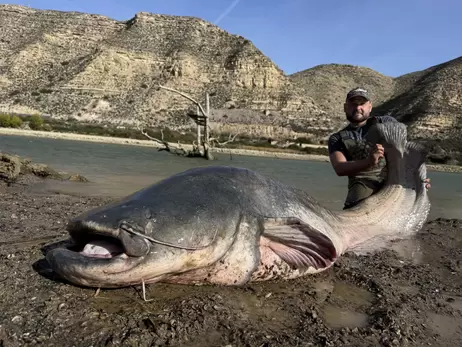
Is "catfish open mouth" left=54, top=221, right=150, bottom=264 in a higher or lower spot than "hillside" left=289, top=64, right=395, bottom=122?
lower

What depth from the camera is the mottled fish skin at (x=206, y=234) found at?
2166 millimetres

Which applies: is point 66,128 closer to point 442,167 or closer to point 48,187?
point 442,167

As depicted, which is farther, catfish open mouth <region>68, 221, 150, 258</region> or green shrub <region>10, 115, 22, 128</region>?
green shrub <region>10, 115, 22, 128</region>

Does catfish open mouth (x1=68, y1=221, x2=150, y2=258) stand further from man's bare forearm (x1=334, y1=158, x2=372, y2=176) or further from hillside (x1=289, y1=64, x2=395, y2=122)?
hillside (x1=289, y1=64, x2=395, y2=122)

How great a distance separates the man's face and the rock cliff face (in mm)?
39277

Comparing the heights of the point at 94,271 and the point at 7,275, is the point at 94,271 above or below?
above

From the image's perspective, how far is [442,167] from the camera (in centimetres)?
3481

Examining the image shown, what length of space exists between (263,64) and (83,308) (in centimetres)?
4974

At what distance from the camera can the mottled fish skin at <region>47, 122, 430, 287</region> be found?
2.17 metres

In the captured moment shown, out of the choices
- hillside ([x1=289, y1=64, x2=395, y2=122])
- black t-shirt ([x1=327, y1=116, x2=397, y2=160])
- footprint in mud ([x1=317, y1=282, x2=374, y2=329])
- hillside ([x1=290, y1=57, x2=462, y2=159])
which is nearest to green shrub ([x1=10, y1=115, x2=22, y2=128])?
hillside ([x1=290, y1=57, x2=462, y2=159])

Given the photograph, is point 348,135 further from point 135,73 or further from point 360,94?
point 135,73

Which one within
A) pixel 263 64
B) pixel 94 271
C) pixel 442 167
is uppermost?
pixel 263 64

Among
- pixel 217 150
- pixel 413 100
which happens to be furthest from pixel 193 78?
pixel 413 100

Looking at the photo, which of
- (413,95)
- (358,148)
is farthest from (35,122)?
(413,95)
